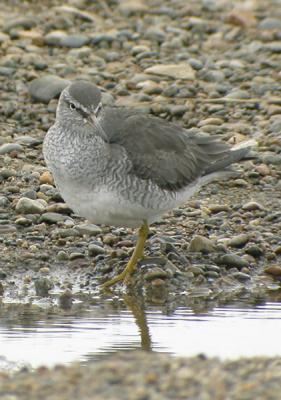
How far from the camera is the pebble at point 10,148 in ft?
43.9

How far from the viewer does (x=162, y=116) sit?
14695mm

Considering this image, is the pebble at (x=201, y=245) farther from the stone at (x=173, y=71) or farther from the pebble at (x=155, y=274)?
the stone at (x=173, y=71)

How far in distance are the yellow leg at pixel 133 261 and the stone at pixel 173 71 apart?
5.14 metres

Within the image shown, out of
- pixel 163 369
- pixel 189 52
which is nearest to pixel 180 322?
pixel 163 369

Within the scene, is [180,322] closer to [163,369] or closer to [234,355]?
[234,355]

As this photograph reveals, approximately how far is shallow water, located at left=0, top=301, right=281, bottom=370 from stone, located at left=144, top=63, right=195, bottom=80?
5.87 m

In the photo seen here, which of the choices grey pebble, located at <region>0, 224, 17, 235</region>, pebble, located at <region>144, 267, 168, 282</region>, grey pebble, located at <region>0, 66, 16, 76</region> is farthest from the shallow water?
grey pebble, located at <region>0, 66, 16, 76</region>

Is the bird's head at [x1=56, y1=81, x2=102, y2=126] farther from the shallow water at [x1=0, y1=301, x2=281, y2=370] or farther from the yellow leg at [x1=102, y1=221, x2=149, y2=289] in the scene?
the shallow water at [x1=0, y1=301, x2=281, y2=370]

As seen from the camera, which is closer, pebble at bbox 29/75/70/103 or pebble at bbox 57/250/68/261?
pebble at bbox 57/250/68/261

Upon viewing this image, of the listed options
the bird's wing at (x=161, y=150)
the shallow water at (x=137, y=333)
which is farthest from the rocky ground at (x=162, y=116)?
the bird's wing at (x=161, y=150)

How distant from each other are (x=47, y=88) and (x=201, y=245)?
415cm

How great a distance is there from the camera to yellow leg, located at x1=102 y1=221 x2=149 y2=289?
10.9 meters

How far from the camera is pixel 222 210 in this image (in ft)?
41.0

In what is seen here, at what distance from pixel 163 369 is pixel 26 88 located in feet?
28.2
